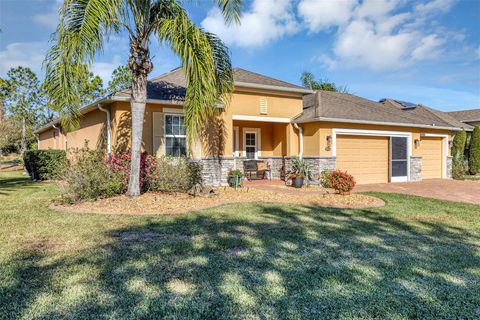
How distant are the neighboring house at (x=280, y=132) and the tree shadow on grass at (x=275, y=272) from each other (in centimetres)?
613

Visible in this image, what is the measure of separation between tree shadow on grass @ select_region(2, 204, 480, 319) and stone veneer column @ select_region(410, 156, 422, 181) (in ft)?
33.7

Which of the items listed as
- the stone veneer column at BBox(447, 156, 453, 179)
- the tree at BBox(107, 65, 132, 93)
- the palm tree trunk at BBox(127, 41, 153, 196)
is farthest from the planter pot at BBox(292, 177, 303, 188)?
the tree at BBox(107, 65, 132, 93)

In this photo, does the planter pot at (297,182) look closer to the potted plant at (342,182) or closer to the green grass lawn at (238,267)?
the potted plant at (342,182)

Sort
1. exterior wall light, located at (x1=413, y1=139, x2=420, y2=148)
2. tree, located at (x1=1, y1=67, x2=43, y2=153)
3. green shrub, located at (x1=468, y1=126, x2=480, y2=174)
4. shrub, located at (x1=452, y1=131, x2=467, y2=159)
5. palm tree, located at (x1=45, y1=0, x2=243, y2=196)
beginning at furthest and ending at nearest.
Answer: tree, located at (x1=1, y1=67, x2=43, y2=153)
green shrub, located at (x1=468, y1=126, x2=480, y2=174)
shrub, located at (x1=452, y1=131, x2=467, y2=159)
exterior wall light, located at (x1=413, y1=139, x2=420, y2=148)
palm tree, located at (x1=45, y1=0, x2=243, y2=196)

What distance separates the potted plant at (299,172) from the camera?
42.5 feet

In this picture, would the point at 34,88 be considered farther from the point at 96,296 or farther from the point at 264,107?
the point at 96,296

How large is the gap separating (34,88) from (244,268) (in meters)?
34.9

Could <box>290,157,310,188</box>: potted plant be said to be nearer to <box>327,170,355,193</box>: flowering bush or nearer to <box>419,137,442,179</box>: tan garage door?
<box>327,170,355,193</box>: flowering bush

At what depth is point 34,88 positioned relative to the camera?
3141 cm

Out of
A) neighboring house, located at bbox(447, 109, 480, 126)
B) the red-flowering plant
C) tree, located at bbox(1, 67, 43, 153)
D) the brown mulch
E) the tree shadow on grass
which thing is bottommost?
the tree shadow on grass

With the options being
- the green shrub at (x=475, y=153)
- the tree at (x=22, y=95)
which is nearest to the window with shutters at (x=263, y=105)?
the green shrub at (x=475, y=153)

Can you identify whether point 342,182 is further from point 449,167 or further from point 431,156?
point 449,167

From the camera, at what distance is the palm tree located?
7617 millimetres

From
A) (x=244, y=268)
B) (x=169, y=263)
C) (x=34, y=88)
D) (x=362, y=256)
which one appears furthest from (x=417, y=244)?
(x=34, y=88)
